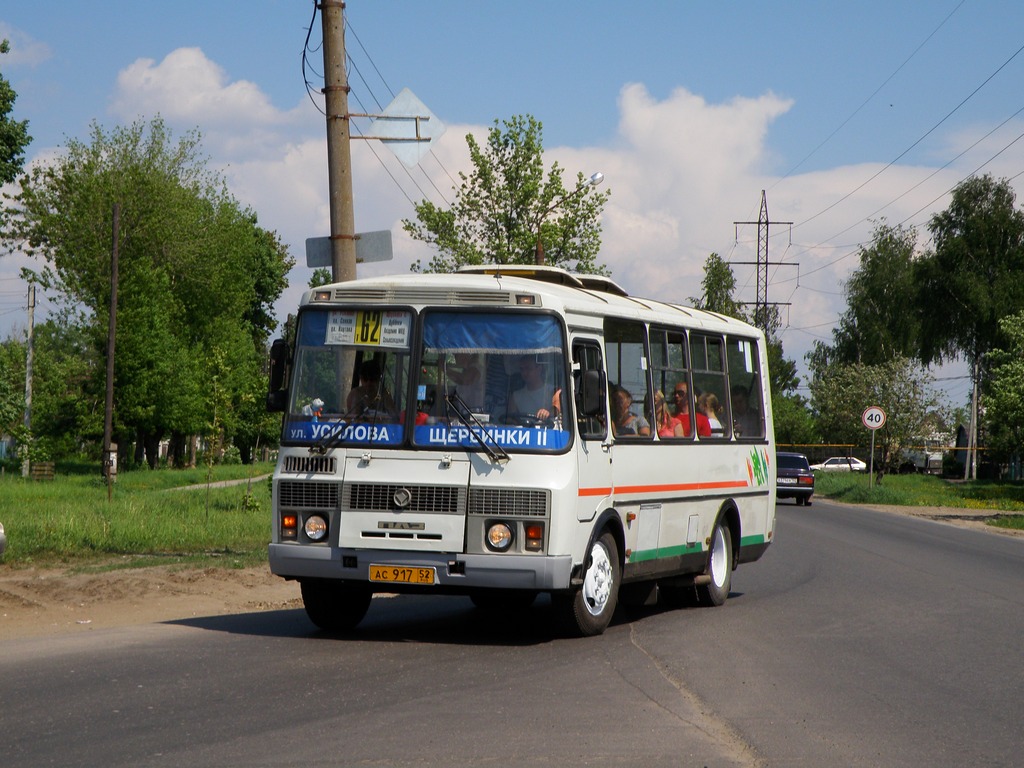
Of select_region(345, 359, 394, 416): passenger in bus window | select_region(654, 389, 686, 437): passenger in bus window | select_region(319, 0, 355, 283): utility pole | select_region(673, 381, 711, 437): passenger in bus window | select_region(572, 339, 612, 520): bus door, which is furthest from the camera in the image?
select_region(319, 0, 355, 283): utility pole

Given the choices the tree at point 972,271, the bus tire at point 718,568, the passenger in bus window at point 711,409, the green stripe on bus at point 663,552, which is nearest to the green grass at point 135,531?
the bus tire at point 718,568

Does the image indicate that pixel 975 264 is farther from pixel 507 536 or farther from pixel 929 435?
pixel 507 536

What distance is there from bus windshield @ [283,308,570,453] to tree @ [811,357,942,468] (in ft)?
178

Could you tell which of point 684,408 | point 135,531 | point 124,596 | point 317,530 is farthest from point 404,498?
point 135,531

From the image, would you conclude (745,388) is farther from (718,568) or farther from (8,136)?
(8,136)

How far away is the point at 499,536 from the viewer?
1039 cm

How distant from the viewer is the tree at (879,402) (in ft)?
214

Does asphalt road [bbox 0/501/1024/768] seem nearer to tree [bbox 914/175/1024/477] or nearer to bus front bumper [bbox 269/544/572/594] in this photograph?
bus front bumper [bbox 269/544/572/594]

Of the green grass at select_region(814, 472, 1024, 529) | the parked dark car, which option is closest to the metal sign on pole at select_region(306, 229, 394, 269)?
the green grass at select_region(814, 472, 1024, 529)

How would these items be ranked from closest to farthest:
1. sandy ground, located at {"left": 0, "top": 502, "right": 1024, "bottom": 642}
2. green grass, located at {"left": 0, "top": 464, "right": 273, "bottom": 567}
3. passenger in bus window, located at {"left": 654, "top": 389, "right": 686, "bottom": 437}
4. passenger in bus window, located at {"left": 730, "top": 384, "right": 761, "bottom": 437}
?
sandy ground, located at {"left": 0, "top": 502, "right": 1024, "bottom": 642}
passenger in bus window, located at {"left": 654, "top": 389, "right": 686, "bottom": 437}
passenger in bus window, located at {"left": 730, "top": 384, "right": 761, "bottom": 437}
green grass, located at {"left": 0, "top": 464, "right": 273, "bottom": 567}

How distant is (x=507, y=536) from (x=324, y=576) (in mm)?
1448

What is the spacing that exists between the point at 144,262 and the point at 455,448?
50.7 meters

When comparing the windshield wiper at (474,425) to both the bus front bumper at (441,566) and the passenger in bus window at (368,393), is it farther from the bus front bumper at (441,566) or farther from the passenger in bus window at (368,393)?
the bus front bumper at (441,566)

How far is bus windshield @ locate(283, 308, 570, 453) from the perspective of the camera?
34.9ft
